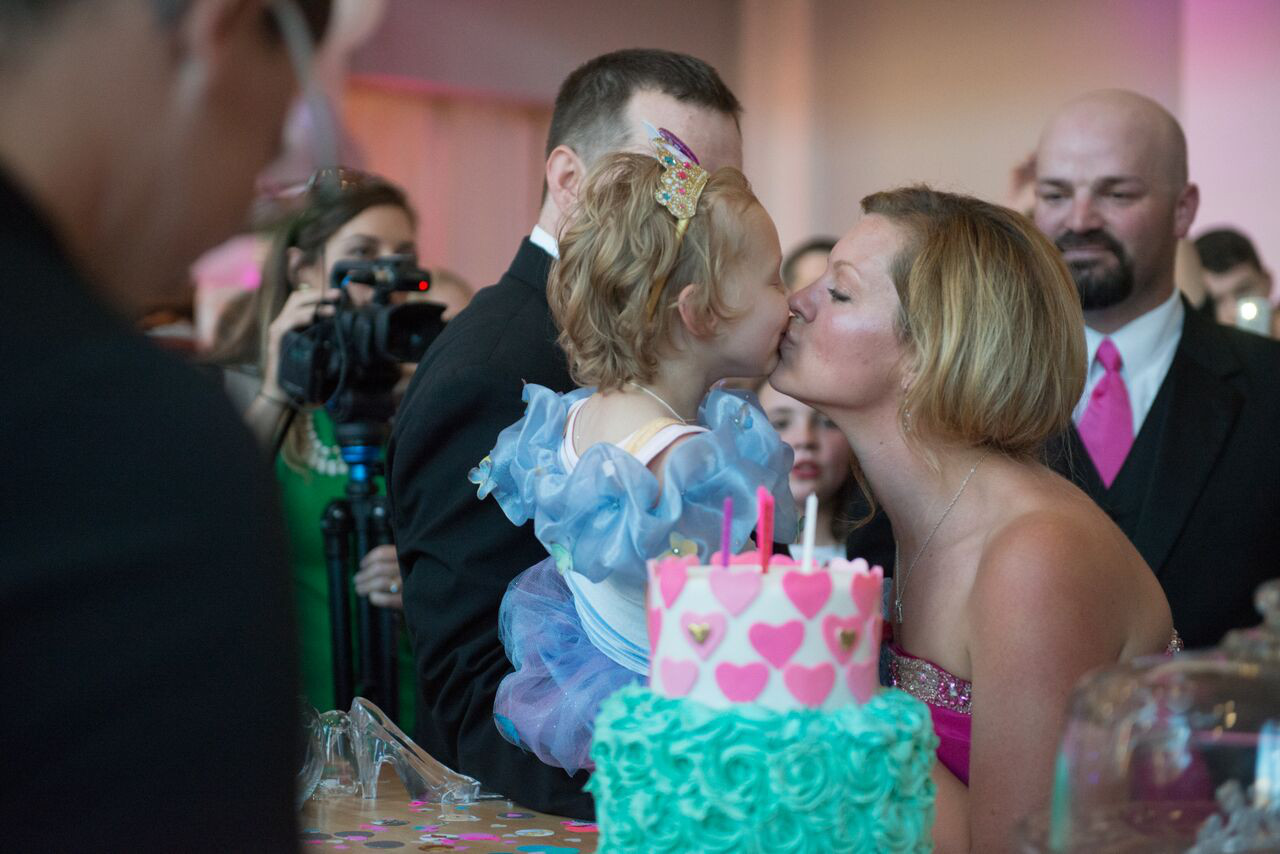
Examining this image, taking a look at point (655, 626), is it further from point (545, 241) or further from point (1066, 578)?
point (545, 241)

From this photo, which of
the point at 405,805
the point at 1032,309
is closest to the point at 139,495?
the point at 405,805

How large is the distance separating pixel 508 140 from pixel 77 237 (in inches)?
283

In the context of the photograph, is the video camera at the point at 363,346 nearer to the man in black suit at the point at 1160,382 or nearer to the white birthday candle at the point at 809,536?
the man in black suit at the point at 1160,382

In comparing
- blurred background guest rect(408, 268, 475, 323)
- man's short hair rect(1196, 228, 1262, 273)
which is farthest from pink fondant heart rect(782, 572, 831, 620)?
man's short hair rect(1196, 228, 1262, 273)

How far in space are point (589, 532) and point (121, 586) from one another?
100 cm

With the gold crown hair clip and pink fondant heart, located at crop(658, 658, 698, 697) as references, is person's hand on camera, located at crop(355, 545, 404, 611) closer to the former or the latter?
the gold crown hair clip

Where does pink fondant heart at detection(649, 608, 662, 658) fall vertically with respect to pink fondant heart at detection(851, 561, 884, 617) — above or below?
below

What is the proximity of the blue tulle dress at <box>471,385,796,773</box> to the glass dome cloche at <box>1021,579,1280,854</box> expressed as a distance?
503 millimetres

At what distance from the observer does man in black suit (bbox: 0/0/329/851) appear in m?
0.59

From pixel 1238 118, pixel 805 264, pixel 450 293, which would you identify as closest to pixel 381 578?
pixel 450 293

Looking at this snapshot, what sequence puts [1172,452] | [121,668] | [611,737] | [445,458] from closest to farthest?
[121,668], [611,737], [445,458], [1172,452]

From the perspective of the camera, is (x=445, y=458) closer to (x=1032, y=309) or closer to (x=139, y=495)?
(x=1032, y=309)

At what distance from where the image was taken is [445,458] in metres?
1.88

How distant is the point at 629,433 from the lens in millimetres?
1725
